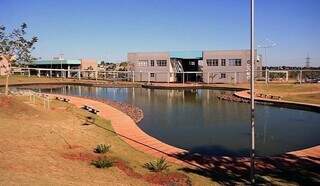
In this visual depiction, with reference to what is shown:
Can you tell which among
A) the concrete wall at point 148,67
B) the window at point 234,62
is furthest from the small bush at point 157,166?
the concrete wall at point 148,67

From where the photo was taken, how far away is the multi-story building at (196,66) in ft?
220

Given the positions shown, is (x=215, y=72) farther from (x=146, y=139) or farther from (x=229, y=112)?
(x=146, y=139)

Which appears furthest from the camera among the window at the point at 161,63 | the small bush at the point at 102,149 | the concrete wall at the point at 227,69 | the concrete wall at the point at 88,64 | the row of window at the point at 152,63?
the concrete wall at the point at 88,64

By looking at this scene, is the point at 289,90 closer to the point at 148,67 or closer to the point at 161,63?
the point at 161,63

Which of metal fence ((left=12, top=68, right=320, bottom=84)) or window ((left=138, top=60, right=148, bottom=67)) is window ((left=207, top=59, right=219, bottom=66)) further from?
window ((left=138, top=60, right=148, bottom=67))

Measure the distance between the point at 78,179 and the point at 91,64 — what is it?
8937 centimetres

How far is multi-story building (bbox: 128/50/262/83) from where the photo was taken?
67062 millimetres

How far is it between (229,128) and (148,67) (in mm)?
51080

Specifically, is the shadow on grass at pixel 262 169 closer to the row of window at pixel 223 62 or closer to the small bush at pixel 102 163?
the small bush at pixel 102 163

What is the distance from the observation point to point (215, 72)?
69312 mm

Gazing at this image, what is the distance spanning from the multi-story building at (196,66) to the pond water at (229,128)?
106 ft

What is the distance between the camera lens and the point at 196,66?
80.3 m

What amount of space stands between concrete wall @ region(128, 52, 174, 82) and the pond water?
37131 mm

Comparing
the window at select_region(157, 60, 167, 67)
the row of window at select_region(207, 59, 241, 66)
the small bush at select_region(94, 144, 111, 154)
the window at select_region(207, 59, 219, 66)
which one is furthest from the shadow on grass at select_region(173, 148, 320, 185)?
the window at select_region(157, 60, 167, 67)
